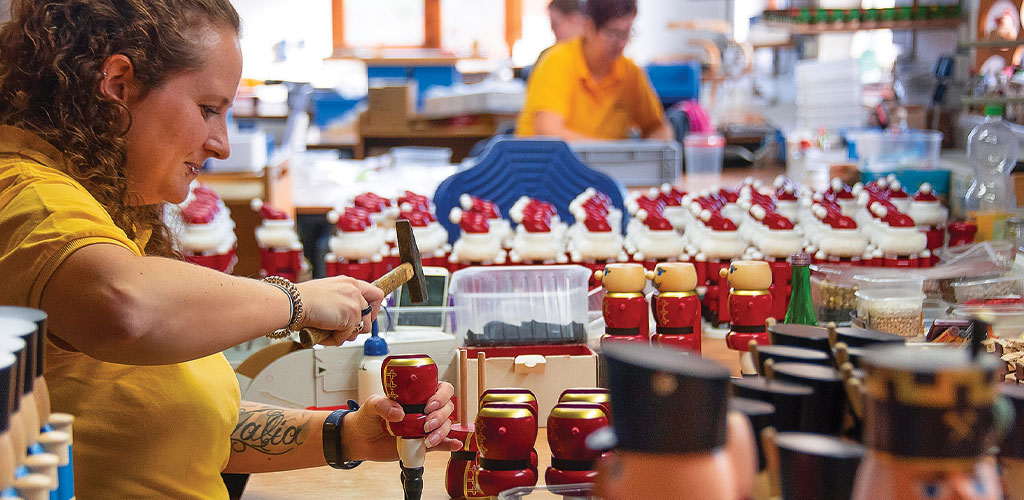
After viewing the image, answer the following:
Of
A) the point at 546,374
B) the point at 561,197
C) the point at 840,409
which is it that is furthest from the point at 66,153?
the point at 561,197

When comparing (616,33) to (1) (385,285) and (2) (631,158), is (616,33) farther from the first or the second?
(1) (385,285)

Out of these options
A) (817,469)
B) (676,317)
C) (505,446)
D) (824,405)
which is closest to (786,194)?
(676,317)

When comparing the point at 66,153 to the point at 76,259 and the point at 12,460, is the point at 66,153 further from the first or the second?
the point at 12,460

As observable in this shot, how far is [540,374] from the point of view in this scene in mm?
1654

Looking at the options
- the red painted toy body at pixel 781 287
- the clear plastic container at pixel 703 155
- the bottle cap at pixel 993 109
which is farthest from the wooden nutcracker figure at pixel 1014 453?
the clear plastic container at pixel 703 155

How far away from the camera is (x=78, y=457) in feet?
4.08

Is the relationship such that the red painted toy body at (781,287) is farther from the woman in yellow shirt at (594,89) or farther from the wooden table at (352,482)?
the woman in yellow shirt at (594,89)

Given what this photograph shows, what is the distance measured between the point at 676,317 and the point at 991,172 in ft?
6.20

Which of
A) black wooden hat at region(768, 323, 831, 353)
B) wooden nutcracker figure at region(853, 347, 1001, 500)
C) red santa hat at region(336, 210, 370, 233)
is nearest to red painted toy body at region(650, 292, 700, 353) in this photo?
black wooden hat at region(768, 323, 831, 353)

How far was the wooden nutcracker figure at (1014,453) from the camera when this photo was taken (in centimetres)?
77

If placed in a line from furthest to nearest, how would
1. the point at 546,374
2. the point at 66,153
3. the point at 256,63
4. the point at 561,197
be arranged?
the point at 256,63
the point at 561,197
the point at 546,374
the point at 66,153

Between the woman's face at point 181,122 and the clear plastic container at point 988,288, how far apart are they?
135cm

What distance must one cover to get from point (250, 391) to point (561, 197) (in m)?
1.36

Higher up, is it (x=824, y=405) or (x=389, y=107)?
(x=389, y=107)
